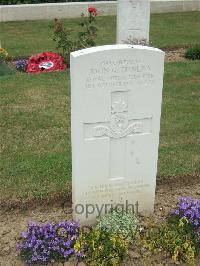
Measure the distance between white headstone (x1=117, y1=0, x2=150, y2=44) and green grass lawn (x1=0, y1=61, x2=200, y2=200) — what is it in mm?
962

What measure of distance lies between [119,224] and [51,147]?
202 centimetres

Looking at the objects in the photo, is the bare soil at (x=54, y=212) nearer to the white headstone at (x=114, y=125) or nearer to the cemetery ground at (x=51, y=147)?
the cemetery ground at (x=51, y=147)

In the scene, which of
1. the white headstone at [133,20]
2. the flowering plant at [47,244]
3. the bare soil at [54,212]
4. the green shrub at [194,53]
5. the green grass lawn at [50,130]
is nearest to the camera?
the flowering plant at [47,244]

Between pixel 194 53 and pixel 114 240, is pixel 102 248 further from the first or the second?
pixel 194 53

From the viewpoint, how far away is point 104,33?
1284 cm

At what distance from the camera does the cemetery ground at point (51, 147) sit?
468 centimetres

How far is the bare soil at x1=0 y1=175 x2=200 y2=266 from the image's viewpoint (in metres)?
4.03

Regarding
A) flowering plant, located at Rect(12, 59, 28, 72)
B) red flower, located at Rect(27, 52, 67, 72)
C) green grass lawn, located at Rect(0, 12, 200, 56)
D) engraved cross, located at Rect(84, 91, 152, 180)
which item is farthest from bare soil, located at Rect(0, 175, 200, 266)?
green grass lawn, located at Rect(0, 12, 200, 56)

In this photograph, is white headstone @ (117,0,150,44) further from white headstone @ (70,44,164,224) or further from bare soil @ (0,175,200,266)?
white headstone @ (70,44,164,224)

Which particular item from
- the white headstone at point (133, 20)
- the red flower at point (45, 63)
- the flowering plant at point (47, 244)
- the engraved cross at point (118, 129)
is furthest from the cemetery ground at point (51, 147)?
the white headstone at point (133, 20)

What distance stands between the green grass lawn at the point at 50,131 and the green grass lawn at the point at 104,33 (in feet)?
9.08

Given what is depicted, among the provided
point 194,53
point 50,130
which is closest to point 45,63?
point 50,130

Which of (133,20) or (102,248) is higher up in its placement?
(133,20)

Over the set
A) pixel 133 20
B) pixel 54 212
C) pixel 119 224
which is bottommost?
pixel 54 212
